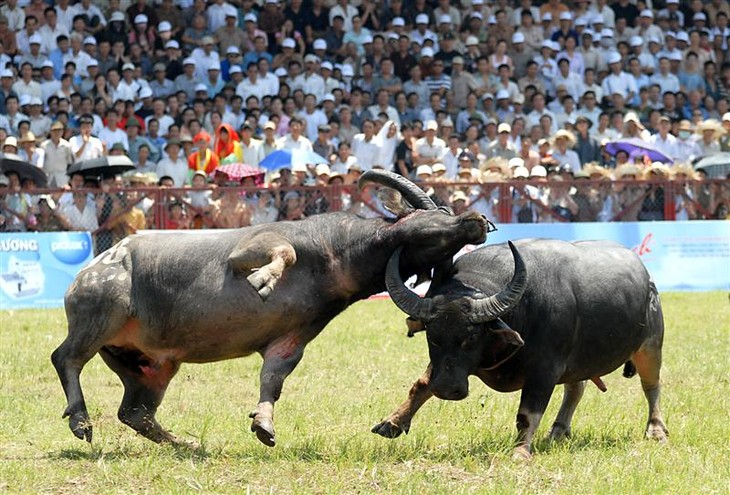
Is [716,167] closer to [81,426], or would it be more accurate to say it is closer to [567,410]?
[567,410]

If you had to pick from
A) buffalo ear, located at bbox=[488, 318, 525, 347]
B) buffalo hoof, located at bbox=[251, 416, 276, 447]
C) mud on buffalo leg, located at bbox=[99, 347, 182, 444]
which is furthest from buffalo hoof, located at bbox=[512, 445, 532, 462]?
mud on buffalo leg, located at bbox=[99, 347, 182, 444]

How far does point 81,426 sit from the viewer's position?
8062 mm

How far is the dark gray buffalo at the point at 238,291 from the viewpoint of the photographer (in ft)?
26.2

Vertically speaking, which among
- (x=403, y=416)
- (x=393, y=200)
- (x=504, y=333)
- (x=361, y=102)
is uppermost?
(x=393, y=200)

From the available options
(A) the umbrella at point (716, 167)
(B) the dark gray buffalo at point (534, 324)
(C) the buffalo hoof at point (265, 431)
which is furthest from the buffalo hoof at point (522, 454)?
(A) the umbrella at point (716, 167)

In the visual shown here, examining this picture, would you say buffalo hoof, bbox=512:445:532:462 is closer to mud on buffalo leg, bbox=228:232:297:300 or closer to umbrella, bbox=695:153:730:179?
mud on buffalo leg, bbox=228:232:297:300

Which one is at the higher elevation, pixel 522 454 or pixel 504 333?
pixel 504 333

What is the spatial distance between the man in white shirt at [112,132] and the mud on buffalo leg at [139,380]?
10.9 meters

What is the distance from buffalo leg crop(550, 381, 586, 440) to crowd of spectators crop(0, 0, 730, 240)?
8362mm

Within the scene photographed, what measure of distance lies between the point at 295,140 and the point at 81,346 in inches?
446

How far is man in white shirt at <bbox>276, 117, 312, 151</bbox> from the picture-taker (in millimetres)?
19125

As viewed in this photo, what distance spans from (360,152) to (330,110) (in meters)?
1.51

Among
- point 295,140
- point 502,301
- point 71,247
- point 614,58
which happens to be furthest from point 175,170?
point 502,301

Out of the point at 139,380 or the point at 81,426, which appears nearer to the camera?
the point at 81,426
